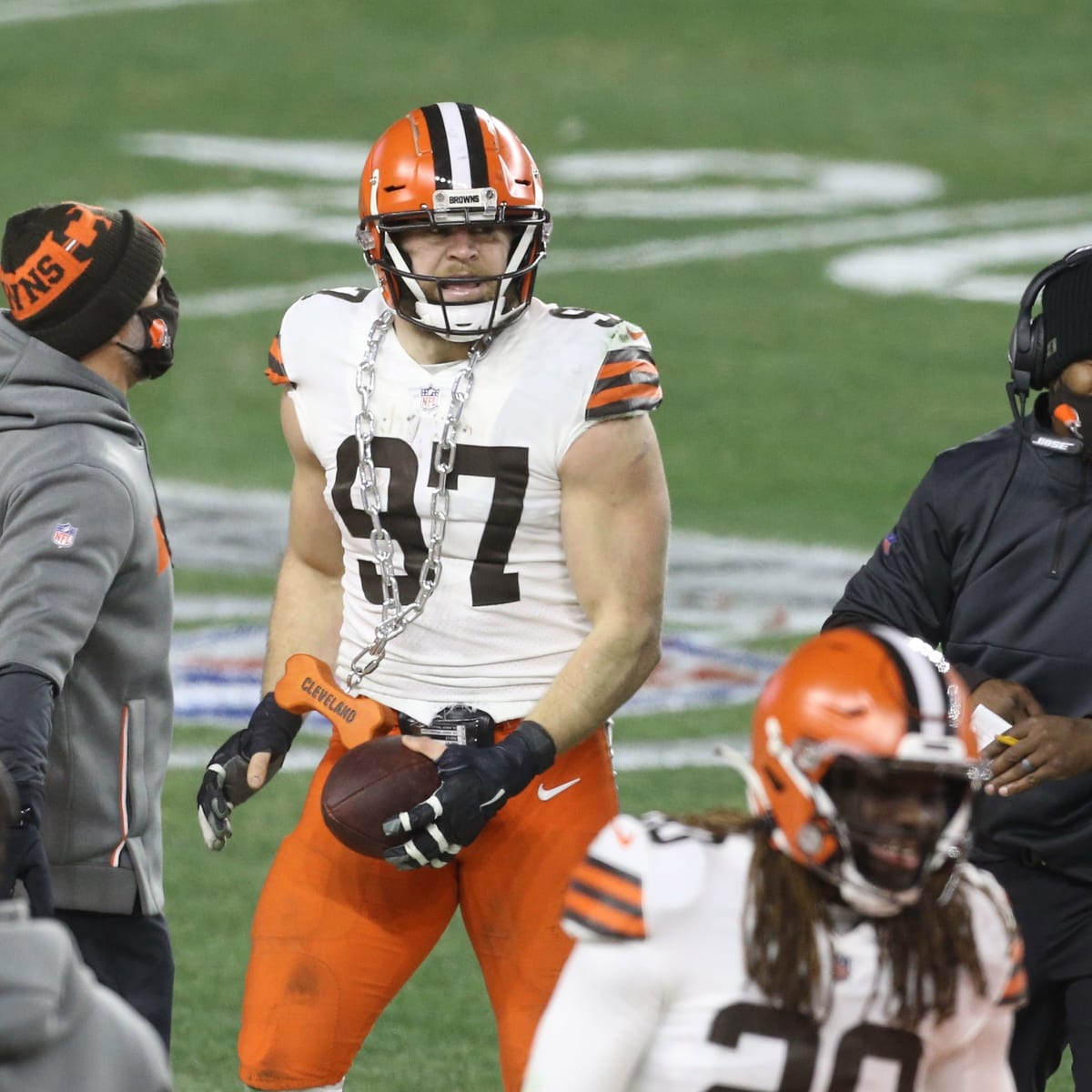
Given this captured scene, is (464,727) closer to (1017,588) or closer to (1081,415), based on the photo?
(1017,588)

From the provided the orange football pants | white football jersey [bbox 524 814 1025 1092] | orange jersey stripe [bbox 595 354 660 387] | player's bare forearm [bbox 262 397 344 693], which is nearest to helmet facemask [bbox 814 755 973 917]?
white football jersey [bbox 524 814 1025 1092]

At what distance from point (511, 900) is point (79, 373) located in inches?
51.1

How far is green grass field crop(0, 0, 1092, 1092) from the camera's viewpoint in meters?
8.70

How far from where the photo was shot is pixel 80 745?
4.35m

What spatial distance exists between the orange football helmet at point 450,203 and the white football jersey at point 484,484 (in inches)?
3.7

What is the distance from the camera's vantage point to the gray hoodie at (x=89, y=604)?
4141mm

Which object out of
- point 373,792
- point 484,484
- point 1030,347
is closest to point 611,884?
point 373,792

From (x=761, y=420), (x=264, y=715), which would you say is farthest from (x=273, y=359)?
(x=761, y=420)

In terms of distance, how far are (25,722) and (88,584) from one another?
0.30 m

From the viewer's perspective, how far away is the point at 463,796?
4.05 metres

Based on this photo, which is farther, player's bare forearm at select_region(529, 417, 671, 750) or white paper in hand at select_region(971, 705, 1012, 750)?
player's bare forearm at select_region(529, 417, 671, 750)

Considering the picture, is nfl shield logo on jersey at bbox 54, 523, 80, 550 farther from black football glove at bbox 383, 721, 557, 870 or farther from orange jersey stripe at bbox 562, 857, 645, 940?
orange jersey stripe at bbox 562, 857, 645, 940

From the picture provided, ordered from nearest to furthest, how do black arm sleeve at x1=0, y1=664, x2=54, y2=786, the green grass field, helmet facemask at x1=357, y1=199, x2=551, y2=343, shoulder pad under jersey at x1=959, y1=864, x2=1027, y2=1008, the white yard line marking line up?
shoulder pad under jersey at x1=959, y1=864, x2=1027, y2=1008 → black arm sleeve at x1=0, y1=664, x2=54, y2=786 → helmet facemask at x1=357, y1=199, x2=551, y2=343 → the green grass field → the white yard line marking

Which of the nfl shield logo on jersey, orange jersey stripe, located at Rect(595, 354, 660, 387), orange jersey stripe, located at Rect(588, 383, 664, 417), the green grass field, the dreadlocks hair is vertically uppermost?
orange jersey stripe, located at Rect(595, 354, 660, 387)
